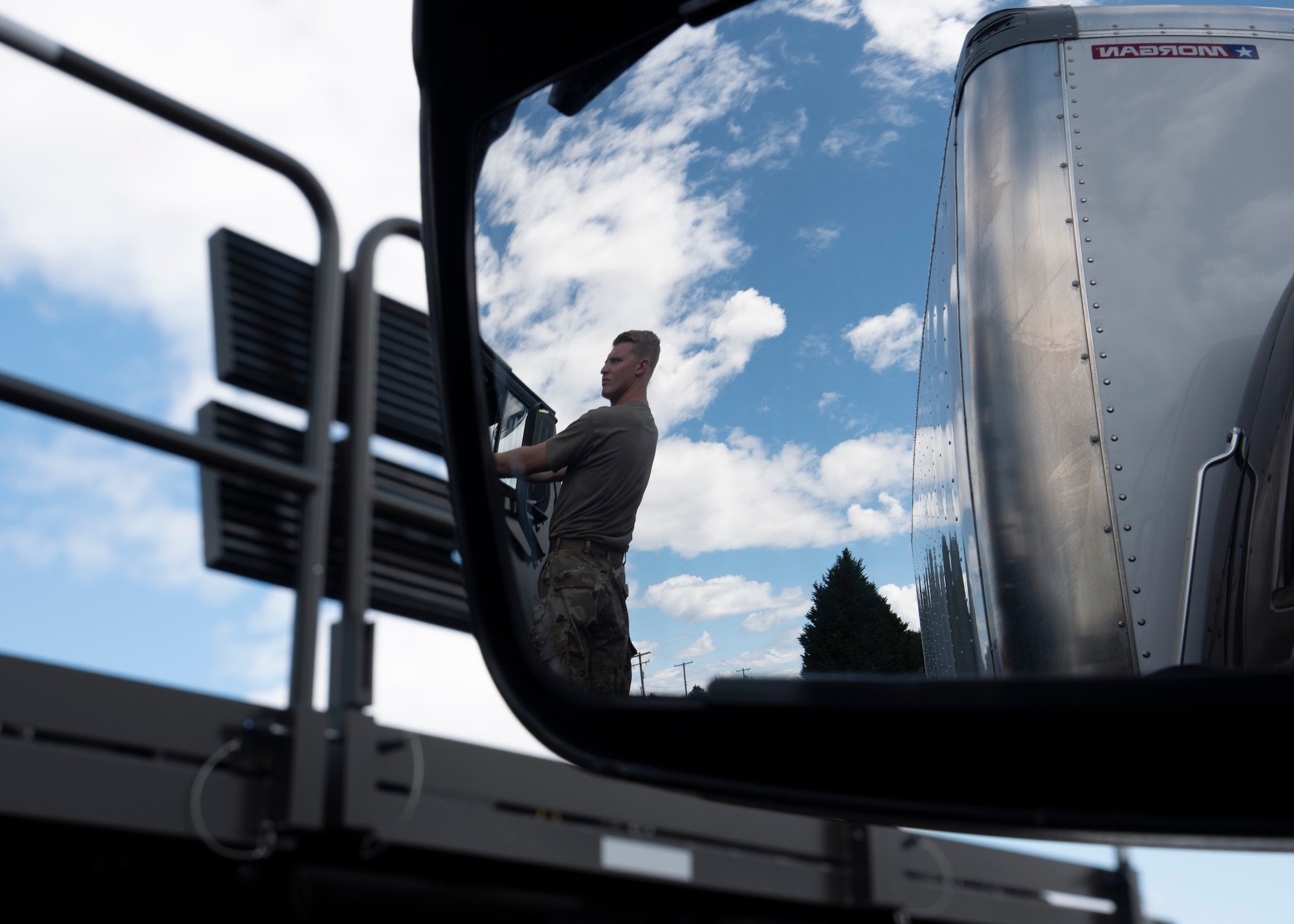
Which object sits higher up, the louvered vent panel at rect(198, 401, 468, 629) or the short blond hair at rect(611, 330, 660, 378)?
the louvered vent panel at rect(198, 401, 468, 629)

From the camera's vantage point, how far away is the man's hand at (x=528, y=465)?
0.54 metres

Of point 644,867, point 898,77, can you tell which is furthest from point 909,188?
point 644,867

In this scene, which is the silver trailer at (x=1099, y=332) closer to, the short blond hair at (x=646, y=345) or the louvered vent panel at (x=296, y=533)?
the short blond hair at (x=646, y=345)

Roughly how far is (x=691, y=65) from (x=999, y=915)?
10.2ft

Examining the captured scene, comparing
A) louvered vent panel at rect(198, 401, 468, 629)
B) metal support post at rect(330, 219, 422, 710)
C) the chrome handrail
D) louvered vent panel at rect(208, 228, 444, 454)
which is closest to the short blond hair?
the chrome handrail

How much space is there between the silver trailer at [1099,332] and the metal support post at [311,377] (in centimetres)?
150

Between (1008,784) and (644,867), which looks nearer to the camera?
(1008,784)

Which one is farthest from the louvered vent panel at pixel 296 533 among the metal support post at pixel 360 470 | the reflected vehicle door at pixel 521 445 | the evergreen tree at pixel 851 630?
the evergreen tree at pixel 851 630

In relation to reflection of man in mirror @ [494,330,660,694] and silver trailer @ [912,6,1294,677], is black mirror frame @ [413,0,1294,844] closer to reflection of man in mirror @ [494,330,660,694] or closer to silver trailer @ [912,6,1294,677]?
reflection of man in mirror @ [494,330,660,694]

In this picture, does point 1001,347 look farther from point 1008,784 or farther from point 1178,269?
point 1008,784

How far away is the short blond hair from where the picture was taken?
490 mm

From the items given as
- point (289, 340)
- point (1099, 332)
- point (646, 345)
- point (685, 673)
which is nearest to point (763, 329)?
point (646, 345)

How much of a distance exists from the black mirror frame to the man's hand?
11cm

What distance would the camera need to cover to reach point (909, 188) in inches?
20.1
